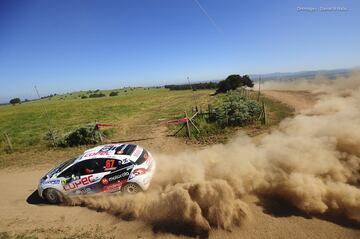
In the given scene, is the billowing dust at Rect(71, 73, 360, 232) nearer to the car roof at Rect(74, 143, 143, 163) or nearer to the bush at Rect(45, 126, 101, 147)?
the car roof at Rect(74, 143, 143, 163)

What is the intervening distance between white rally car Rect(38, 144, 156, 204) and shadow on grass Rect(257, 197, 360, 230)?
4.15 metres

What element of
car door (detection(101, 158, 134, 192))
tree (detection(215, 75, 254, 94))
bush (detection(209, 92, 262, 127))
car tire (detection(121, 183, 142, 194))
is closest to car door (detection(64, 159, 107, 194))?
car door (detection(101, 158, 134, 192))

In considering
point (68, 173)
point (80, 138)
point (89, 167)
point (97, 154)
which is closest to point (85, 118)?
point (80, 138)

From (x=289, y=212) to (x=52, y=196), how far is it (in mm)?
8528

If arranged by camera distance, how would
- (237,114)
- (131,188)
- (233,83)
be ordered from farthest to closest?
1. (233,83)
2. (237,114)
3. (131,188)

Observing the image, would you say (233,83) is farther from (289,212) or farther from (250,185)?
(289,212)

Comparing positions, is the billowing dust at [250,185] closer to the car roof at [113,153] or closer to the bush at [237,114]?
the car roof at [113,153]

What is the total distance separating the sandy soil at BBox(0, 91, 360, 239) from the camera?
23.5 ft

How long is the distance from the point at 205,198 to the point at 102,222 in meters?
3.49

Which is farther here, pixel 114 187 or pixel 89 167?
pixel 89 167

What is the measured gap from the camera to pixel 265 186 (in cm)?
892

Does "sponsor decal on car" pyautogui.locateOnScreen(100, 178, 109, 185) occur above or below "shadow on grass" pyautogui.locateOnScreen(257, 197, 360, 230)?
above

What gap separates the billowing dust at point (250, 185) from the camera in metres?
7.78

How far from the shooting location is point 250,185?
355 inches
